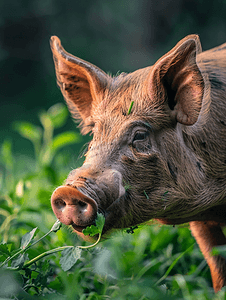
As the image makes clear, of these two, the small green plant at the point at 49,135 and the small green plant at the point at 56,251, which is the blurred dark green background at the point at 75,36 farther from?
the small green plant at the point at 56,251

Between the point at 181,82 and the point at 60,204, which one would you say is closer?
the point at 60,204

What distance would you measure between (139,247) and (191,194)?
80 cm

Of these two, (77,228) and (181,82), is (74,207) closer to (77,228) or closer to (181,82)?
(77,228)

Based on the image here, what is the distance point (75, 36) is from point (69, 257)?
4952 millimetres

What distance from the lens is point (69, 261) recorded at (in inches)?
49.6

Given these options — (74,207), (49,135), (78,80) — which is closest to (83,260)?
(74,207)

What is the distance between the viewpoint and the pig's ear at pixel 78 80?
71.1 inches

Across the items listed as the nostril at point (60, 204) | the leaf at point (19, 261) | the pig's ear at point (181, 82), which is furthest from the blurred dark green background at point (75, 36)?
the leaf at point (19, 261)

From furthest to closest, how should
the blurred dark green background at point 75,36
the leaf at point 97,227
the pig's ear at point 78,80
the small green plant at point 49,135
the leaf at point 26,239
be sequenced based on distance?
1. the blurred dark green background at point 75,36
2. the small green plant at point 49,135
3. the pig's ear at point 78,80
4. the leaf at point 26,239
5. the leaf at point 97,227

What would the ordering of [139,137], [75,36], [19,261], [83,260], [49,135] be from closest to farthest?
[19,261] < [139,137] < [83,260] < [49,135] < [75,36]

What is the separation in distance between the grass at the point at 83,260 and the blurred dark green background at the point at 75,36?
259 centimetres

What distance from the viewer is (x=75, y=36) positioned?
567 cm

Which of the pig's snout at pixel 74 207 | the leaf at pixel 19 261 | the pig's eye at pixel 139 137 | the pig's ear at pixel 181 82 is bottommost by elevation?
the leaf at pixel 19 261

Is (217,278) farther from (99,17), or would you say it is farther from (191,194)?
(99,17)
